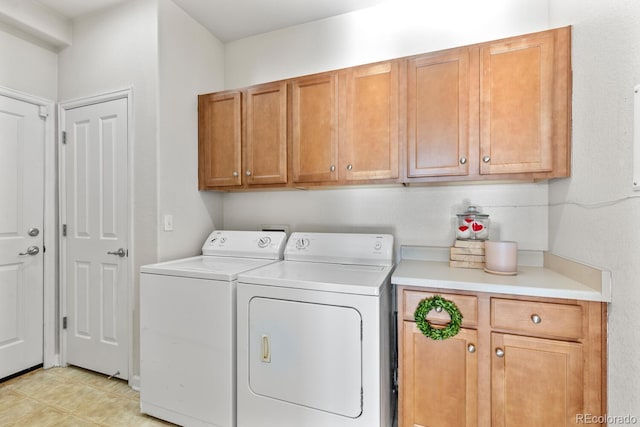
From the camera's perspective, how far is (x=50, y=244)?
2.40 metres

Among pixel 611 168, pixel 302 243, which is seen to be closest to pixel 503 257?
pixel 611 168

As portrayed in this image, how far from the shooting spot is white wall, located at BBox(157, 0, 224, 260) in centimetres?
208

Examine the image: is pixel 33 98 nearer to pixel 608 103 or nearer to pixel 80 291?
pixel 80 291

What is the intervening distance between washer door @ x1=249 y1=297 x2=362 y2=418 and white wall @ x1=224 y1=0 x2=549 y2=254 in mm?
911

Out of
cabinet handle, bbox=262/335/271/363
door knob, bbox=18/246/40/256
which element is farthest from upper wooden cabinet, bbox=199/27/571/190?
door knob, bbox=18/246/40/256

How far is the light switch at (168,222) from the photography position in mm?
2089

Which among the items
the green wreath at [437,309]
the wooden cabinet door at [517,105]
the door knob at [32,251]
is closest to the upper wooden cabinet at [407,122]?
the wooden cabinet door at [517,105]

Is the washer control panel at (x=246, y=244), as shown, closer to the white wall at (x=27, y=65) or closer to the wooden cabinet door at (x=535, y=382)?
the wooden cabinet door at (x=535, y=382)

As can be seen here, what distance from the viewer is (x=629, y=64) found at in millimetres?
1050

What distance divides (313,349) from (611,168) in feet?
4.89

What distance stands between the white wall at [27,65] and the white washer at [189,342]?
1.83 m

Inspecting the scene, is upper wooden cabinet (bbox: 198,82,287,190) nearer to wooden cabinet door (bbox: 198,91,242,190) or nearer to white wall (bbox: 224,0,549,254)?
wooden cabinet door (bbox: 198,91,242,190)

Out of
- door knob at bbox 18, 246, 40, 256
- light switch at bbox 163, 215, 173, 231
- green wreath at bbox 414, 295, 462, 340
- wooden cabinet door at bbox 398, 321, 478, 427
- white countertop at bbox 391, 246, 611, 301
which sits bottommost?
wooden cabinet door at bbox 398, 321, 478, 427

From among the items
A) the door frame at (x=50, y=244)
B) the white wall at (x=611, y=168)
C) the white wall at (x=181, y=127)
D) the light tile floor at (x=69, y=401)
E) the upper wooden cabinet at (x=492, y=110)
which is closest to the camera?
the white wall at (x=611, y=168)
